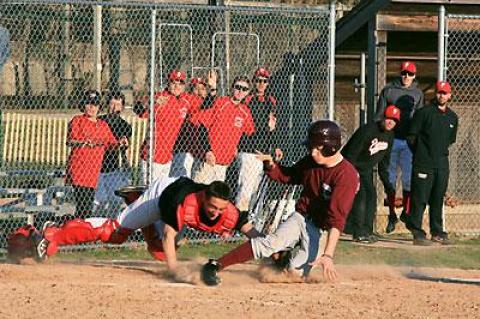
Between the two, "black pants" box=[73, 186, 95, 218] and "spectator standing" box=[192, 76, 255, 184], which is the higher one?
"spectator standing" box=[192, 76, 255, 184]

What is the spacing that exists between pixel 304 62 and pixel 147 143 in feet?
7.73

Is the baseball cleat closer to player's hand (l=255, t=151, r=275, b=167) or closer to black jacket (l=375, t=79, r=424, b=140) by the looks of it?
player's hand (l=255, t=151, r=275, b=167)

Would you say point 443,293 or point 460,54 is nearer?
point 443,293

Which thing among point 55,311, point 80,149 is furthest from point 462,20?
point 55,311

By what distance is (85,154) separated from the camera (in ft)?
42.2

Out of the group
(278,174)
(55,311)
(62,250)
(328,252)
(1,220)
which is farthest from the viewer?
(1,220)

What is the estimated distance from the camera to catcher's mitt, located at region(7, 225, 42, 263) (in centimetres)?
1058

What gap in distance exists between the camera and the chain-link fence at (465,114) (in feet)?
51.8

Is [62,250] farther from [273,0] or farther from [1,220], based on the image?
[273,0]

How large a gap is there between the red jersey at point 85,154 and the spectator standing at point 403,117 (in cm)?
331

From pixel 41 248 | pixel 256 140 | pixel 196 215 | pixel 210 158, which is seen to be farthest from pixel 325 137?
pixel 256 140

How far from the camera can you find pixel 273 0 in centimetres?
2195

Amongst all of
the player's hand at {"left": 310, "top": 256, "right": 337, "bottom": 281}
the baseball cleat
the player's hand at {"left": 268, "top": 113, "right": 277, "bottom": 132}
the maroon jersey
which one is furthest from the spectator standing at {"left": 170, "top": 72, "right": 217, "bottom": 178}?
the player's hand at {"left": 310, "top": 256, "right": 337, "bottom": 281}

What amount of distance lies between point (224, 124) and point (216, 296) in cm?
460
